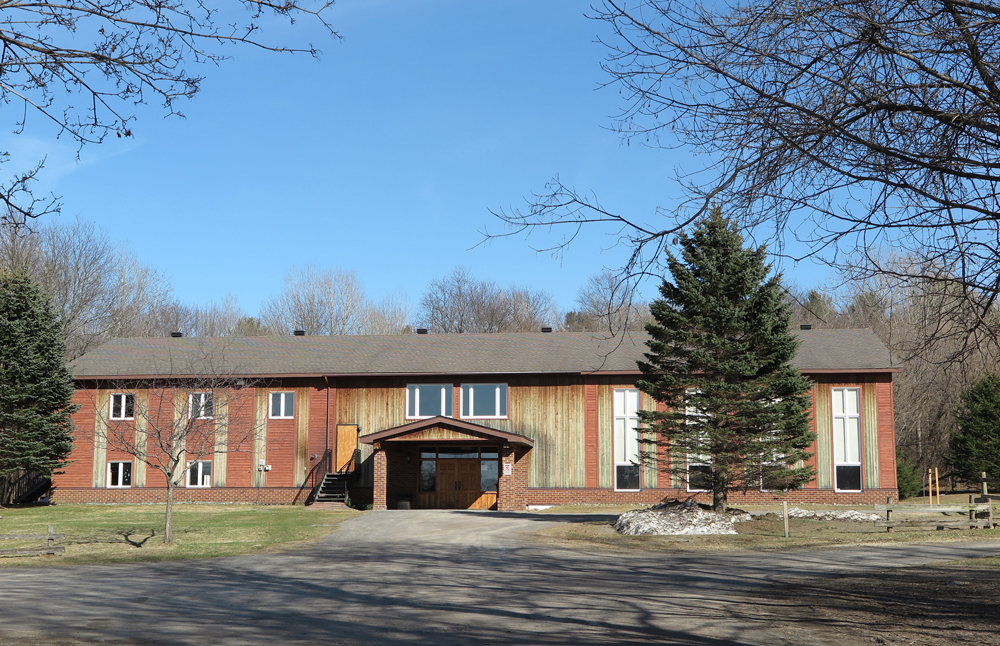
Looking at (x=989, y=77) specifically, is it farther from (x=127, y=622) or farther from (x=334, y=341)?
(x=334, y=341)

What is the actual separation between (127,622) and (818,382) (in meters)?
29.0

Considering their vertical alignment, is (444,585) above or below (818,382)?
below

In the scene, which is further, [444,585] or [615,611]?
[444,585]

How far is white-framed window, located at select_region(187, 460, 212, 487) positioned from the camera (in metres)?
35.8

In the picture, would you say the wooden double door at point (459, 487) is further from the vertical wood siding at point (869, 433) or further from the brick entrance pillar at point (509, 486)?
the vertical wood siding at point (869, 433)

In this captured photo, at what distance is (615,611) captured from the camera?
1105cm

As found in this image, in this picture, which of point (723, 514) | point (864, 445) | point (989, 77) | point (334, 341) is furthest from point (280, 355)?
point (989, 77)

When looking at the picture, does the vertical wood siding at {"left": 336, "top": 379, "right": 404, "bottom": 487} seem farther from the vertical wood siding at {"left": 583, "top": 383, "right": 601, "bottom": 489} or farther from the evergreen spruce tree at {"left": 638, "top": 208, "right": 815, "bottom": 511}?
the evergreen spruce tree at {"left": 638, "top": 208, "right": 815, "bottom": 511}

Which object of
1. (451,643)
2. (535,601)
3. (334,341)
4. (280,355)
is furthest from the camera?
(334,341)

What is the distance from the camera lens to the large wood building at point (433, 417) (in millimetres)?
33844

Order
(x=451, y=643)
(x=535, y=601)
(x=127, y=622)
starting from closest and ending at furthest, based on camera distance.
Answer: (x=451, y=643)
(x=127, y=622)
(x=535, y=601)

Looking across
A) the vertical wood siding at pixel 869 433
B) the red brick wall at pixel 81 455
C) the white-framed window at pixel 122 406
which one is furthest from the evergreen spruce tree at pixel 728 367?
the red brick wall at pixel 81 455

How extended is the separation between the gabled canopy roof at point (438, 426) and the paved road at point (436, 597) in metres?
11.9

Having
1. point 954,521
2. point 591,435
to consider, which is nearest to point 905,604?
point 954,521
